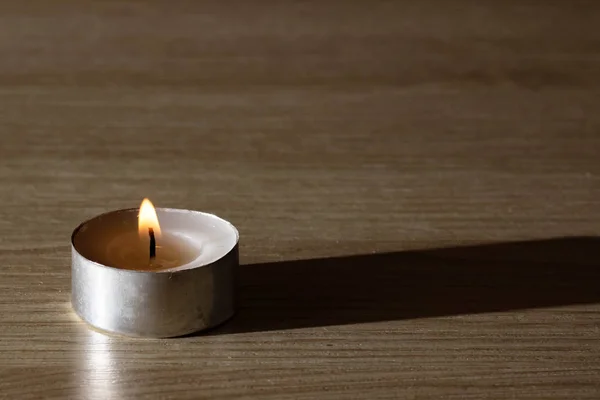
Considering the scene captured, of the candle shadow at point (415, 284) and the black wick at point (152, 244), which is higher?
the black wick at point (152, 244)

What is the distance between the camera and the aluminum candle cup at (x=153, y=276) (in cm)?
53

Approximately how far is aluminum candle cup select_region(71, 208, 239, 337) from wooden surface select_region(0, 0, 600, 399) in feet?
0.04

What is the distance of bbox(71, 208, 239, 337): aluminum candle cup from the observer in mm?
525

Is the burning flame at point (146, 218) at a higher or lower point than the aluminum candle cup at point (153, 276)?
→ higher

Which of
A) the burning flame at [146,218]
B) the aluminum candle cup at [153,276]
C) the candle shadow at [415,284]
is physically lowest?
the candle shadow at [415,284]

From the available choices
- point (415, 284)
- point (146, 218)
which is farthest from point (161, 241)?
point (415, 284)

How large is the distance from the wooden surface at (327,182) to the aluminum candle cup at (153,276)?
0.04ft

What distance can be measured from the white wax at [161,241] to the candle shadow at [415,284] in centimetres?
4

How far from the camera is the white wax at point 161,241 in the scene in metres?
0.57

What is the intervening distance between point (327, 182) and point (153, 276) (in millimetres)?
300

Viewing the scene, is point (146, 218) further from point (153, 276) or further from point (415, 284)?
point (415, 284)

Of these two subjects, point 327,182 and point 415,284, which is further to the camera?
point 327,182

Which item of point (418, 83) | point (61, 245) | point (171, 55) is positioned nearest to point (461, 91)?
point (418, 83)

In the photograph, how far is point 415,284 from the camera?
62 centimetres
